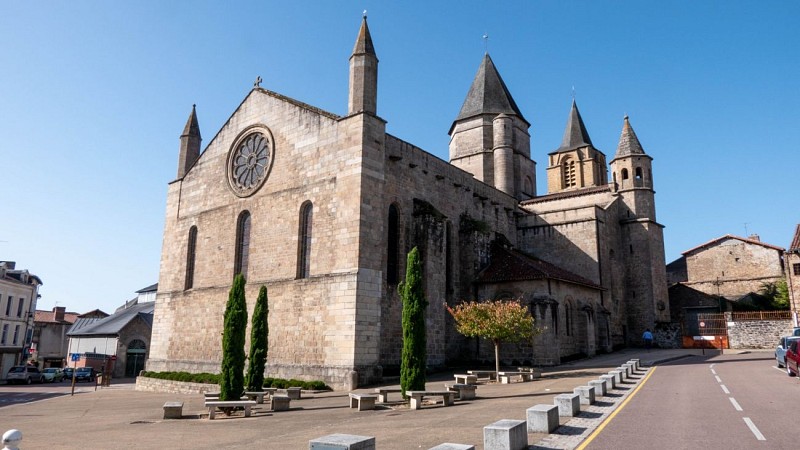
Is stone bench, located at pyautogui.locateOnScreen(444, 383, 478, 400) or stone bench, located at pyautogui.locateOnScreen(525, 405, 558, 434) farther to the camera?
stone bench, located at pyautogui.locateOnScreen(444, 383, 478, 400)

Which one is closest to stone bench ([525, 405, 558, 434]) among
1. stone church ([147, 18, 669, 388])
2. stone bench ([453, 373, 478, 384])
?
stone bench ([453, 373, 478, 384])

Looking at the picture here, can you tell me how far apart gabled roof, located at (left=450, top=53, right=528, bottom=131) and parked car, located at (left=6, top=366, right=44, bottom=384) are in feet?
121

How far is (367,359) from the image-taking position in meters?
20.5

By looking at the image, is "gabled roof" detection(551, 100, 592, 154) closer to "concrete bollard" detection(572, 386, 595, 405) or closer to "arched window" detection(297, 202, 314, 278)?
"arched window" detection(297, 202, 314, 278)

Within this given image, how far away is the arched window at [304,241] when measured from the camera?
23.6 metres

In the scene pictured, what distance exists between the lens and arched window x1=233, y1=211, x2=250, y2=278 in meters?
26.5

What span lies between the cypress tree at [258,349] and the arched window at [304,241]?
12.5 ft

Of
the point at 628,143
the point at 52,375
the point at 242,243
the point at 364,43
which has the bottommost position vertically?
the point at 52,375

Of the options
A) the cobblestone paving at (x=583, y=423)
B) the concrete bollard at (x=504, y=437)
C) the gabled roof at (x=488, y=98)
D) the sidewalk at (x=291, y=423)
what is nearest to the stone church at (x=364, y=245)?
the sidewalk at (x=291, y=423)

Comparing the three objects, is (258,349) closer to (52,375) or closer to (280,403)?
(280,403)

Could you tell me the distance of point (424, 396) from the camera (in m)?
14.8

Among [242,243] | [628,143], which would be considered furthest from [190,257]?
[628,143]

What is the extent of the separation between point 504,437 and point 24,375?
42.4 meters

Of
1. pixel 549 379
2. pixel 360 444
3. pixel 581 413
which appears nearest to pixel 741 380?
pixel 549 379
